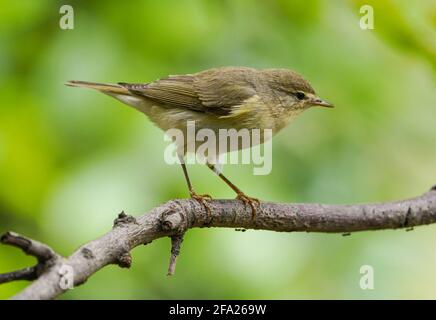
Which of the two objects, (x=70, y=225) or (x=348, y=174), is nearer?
(x=70, y=225)

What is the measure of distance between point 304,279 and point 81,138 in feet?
6.22

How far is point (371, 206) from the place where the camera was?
138 inches

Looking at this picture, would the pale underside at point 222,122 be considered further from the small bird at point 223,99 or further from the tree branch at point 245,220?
the tree branch at point 245,220

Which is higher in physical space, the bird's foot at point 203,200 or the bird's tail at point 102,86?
the bird's tail at point 102,86

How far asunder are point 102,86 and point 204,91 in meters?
0.95

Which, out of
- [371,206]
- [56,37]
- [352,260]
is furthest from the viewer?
[352,260]

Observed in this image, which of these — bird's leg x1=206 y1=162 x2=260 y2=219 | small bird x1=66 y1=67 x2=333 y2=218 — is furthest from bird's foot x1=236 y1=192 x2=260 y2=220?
small bird x1=66 y1=67 x2=333 y2=218

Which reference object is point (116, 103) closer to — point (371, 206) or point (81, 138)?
point (81, 138)

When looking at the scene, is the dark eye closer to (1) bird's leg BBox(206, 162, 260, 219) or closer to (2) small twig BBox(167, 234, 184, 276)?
(1) bird's leg BBox(206, 162, 260, 219)

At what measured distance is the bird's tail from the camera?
3.69m

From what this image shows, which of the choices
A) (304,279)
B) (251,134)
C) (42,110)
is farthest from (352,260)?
(42,110)

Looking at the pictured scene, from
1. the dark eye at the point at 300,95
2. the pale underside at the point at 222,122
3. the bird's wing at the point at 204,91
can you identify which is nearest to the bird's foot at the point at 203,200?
the pale underside at the point at 222,122

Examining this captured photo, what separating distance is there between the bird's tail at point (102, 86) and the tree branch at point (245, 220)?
1086 mm

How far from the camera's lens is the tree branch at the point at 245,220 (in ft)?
7.88
